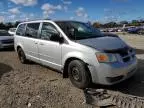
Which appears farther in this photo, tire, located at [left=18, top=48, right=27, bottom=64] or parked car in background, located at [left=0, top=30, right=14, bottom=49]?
parked car in background, located at [left=0, top=30, right=14, bottom=49]

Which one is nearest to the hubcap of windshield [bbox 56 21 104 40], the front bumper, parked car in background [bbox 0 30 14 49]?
the front bumper

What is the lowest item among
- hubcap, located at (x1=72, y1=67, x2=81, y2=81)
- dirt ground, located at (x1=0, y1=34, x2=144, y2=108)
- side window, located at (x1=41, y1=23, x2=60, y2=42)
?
dirt ground, located at (x1=0, y1=34, x2=144, y2=108)

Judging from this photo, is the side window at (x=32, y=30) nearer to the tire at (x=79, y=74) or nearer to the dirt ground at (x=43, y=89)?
the dirt ground at (x=43, y=89)

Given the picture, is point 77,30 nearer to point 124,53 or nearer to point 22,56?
point 124,53

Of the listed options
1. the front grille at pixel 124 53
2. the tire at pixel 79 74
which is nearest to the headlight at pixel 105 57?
the front grille at pixel 124 53

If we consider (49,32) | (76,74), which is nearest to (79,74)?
(76,74)

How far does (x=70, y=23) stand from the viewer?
6801mm

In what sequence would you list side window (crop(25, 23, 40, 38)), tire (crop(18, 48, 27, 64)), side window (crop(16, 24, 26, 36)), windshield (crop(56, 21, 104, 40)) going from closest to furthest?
windshield (crop(56, 21, 104, 40))
side window (crop(25, 23, 40, 38))
side window (crop(16, 24, 26, 36))
tire (crop(18, 48, 27, 64))

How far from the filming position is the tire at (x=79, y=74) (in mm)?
5258

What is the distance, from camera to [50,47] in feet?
21.1

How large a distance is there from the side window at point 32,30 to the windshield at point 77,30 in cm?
116

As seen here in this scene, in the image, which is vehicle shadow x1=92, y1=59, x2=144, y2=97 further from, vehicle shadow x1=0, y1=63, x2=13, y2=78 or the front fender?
Result: vehicle shadow x1=0, y1=63, x2=13, y2=78

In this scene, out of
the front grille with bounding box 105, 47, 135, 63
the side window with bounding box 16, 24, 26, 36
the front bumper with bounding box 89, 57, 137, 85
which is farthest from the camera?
the side window with bounding box 16, 24, 26, 36

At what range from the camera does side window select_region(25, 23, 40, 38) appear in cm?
736
